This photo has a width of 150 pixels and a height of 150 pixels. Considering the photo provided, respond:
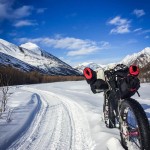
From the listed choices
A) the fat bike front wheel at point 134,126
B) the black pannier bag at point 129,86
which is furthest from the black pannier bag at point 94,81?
the fat bike front wheel at point 134,126

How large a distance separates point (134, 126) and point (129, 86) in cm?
59

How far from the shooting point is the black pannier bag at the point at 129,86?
3.50 m

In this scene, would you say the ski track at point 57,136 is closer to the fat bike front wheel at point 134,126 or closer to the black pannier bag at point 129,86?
the fat bike front wheel at point 134,126

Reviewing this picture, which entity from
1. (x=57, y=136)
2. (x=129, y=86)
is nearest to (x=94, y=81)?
(x=129, y=86)

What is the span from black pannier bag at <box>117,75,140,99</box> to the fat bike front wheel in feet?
0.60

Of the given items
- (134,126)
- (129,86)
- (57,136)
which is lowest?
(57,136)

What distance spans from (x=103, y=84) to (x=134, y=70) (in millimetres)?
1060

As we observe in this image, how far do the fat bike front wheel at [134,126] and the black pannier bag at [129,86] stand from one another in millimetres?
184

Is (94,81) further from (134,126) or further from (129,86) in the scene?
(134,126)

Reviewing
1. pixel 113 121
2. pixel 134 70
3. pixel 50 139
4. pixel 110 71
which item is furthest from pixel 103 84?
pixel 50 139

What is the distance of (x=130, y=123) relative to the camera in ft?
11.5

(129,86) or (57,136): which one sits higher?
(129,86)

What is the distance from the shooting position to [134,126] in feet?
10.7

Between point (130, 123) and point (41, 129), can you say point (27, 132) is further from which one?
point (130, 123)
